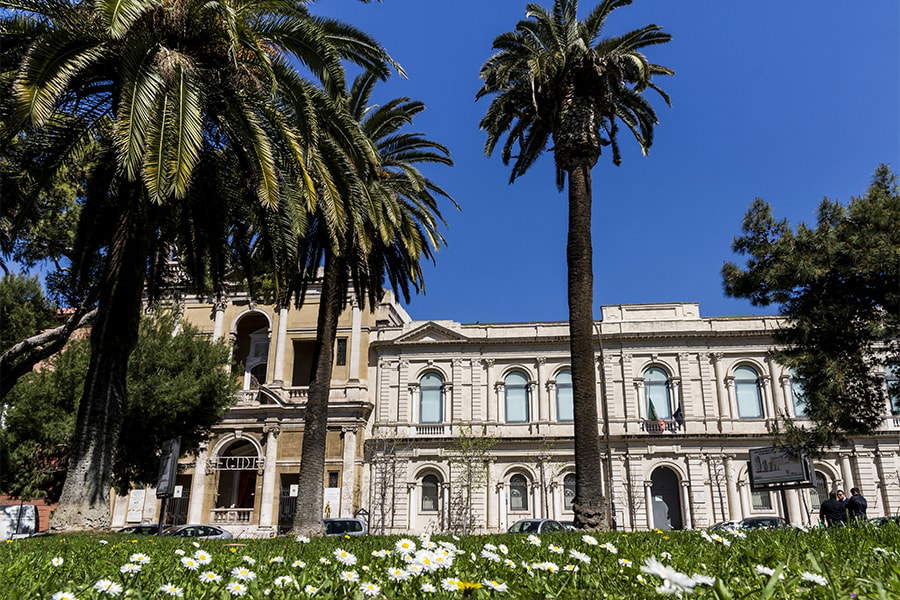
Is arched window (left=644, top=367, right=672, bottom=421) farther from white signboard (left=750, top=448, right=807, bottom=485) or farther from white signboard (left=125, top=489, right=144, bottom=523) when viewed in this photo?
white signboard (left=125, top=489, right=144, bottom=523)

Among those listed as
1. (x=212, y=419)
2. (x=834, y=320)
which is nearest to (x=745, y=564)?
(x=834, y=320)

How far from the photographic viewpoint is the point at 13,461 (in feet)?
83.0

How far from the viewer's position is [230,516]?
38.3 metres

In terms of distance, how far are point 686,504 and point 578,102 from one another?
89.4 ft

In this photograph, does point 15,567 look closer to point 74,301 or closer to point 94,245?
point 94,245

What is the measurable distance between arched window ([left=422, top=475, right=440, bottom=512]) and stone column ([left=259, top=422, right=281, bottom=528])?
8772 millimetres

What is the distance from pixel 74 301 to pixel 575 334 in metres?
16.2

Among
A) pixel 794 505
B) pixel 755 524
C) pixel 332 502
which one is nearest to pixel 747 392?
pixel 794 505

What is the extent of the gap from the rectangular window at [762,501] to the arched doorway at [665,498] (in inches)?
158

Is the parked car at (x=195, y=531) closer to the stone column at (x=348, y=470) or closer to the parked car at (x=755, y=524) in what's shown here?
the stone column at (x=348, y=470)

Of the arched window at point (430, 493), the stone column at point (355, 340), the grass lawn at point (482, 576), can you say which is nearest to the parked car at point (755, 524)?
the grass lawn at point (482, 576)

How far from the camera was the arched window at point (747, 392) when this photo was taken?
39.0m

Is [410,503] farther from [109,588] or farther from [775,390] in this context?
[109,588]

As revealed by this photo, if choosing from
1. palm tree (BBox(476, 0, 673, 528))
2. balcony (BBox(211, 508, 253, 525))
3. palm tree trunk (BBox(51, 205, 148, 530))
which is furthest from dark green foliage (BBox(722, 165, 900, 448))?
balcony (BBox(211, 508, 253, 525))
